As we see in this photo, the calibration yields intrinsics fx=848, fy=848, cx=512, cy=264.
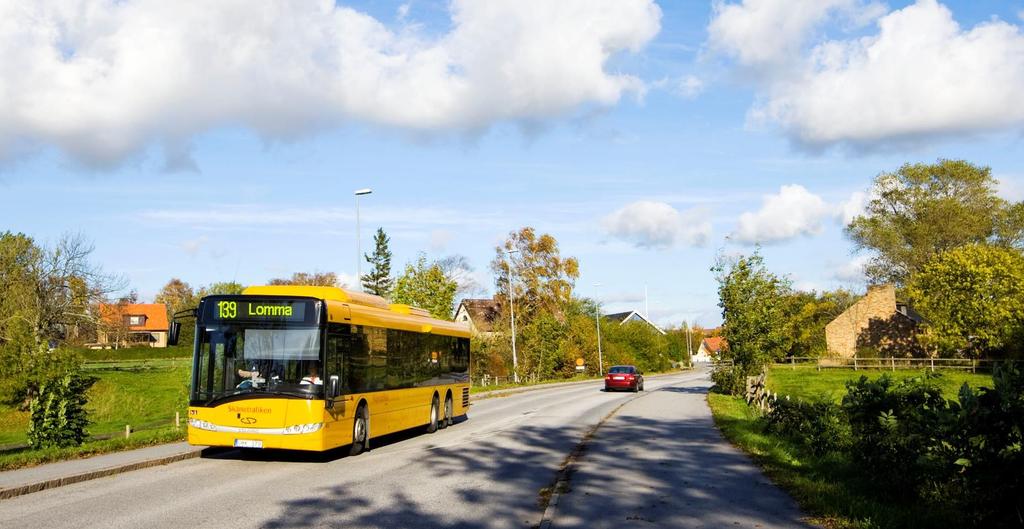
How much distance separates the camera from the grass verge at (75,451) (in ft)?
43.2

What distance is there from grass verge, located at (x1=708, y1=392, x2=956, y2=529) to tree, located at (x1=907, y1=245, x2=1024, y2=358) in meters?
42.1

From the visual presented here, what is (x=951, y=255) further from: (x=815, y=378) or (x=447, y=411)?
(x=447, y=411)

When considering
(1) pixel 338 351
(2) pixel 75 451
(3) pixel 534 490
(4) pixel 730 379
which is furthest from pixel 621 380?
(3) pixel 534 490

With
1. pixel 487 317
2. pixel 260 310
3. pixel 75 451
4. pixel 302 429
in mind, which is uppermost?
pixel 487 317

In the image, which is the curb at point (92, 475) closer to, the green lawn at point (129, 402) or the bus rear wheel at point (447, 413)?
the bus rear wheel at point (447, 413)

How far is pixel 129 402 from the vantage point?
4172cm

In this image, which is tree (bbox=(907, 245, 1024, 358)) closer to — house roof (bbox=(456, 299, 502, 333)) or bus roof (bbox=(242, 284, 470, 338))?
house roof (bbox=(456, 299, 502, 333))

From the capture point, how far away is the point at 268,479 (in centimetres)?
1206

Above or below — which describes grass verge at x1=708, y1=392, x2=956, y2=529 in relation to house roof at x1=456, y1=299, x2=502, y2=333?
below

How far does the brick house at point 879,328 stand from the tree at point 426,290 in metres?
35.8

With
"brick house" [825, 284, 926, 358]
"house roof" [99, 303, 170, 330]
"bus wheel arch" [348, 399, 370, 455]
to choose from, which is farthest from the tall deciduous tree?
"house roof" [99, 303, 170, 330]

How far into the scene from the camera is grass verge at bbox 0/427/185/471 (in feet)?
43.2

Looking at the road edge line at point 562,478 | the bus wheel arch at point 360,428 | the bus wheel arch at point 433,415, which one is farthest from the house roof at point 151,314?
the road edge line at point 562,478

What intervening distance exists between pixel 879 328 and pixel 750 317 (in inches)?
1474
